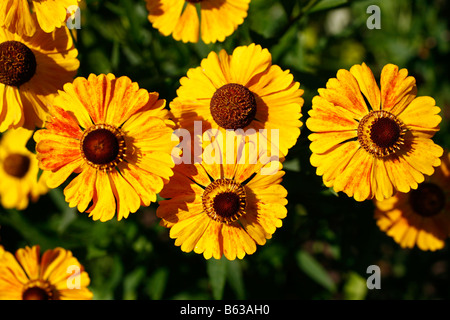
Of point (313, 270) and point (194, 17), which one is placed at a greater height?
point (194, 17)

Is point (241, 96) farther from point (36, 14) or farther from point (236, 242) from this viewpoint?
point (36, 14)

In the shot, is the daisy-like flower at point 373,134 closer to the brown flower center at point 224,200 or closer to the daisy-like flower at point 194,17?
the brown flower center at point 224,200

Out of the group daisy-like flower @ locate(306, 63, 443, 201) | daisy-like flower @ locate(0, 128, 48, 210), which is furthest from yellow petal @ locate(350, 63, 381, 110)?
daisy-like flower @ locate(0, 128, 48, 210)

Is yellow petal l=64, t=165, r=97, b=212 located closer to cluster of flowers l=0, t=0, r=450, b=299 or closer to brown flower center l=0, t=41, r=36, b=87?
cluster of flowers l=0, t=0, r=450, b=299

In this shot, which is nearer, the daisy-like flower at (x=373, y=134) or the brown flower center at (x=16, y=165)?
the daisy-like flower at (x=373, y=134)

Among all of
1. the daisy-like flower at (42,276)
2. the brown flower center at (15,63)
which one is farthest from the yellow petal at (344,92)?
the daisy-like flower at (42,276)

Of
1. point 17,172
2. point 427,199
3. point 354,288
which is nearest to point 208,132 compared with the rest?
point 427,199
